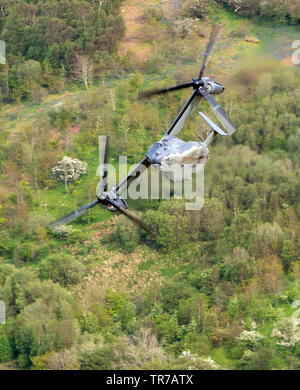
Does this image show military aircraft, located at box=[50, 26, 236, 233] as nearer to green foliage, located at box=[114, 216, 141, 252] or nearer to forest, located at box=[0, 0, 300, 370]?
A: forest, located at box=[0, 0, 300, 370]

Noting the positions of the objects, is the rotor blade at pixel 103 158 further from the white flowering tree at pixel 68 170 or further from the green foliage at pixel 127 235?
the white flowering tree at pixel 68 170

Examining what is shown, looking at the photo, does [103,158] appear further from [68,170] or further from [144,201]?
[68,170]

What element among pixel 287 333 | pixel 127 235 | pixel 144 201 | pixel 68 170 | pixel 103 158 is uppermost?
pixel 68 170

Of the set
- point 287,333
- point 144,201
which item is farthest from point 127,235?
point 287,333

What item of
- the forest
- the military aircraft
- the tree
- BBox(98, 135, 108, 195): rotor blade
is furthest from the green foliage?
BBox(98, 135, 108, 195): rotor blade

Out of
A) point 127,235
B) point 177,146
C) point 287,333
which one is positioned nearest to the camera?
point 177,146
